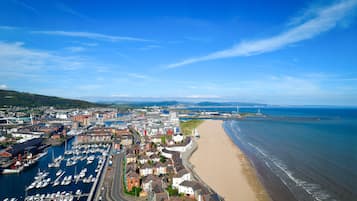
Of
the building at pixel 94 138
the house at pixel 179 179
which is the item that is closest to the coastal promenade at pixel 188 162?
the house at pixel 179 179

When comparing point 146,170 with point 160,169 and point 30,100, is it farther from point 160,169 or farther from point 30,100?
point 30,100

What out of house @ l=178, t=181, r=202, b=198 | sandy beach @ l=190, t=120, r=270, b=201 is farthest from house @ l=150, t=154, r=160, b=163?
house @ l=178, t=181, r=202, b=198

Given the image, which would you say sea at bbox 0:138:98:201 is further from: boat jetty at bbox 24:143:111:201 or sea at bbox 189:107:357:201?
sea at bbox 189:107:357:201

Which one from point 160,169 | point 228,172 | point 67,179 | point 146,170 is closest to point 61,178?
point 67,179

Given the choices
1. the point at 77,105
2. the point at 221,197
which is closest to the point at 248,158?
the point at 221,197

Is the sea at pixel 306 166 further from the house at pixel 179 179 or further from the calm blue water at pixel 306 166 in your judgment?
the house at pixel 179 179

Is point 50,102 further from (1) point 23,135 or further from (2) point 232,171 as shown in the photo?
(2) point 232,171
